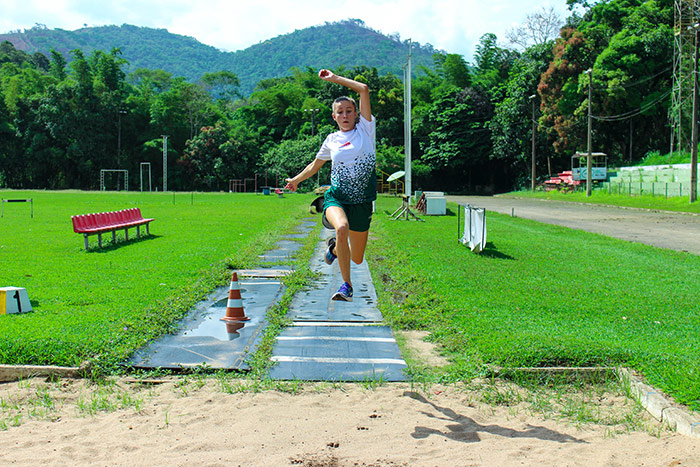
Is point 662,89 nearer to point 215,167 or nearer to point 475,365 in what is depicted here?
point 215,167

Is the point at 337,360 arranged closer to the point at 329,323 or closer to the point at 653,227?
the point at 329,323

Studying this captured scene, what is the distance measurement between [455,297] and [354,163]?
11.9 ft

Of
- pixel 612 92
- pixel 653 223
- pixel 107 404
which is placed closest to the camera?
pixel 107 404

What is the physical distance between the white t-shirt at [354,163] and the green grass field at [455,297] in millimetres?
1752

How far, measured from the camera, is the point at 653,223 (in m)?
24.0

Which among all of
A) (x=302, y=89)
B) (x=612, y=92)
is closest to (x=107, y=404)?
(x=612, y=92)

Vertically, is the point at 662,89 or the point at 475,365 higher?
the point at 662,89

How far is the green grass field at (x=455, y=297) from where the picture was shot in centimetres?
612

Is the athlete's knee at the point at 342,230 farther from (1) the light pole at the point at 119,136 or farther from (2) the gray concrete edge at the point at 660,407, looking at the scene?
(1) the light pole at the point at 119,136

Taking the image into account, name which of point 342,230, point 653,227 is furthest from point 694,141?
point 342,230

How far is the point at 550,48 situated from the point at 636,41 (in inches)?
446

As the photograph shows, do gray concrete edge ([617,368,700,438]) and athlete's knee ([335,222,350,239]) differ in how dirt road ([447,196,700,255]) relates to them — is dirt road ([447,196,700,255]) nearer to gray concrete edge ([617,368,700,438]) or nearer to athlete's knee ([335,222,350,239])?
gray concrete edge ([617,368,700,438])

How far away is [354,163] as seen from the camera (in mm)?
5871

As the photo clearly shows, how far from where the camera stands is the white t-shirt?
5863 millimetres
